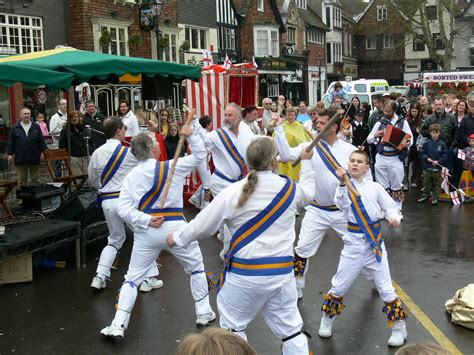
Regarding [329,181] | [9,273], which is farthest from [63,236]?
[329,181]

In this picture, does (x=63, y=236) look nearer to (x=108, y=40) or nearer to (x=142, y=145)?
(x=142, y=145)

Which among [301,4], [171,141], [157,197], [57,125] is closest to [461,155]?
[171,141]

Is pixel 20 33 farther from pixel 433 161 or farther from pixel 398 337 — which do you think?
pixel 398 337

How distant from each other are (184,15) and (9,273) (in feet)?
84.2

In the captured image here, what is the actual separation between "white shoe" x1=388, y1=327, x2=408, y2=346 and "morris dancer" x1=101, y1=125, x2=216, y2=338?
1873 mm

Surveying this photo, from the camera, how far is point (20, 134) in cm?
Answer: 1175

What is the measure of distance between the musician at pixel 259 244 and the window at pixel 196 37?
28332 mm

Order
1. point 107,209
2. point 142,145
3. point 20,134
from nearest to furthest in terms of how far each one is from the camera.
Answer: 1. point 142,145
2. point 107,209
3. point 20,134

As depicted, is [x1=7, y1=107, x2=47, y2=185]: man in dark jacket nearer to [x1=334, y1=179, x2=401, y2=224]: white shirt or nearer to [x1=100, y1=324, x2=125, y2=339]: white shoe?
[x1=100, y1=324, x2=125, y2=339]: white shoe

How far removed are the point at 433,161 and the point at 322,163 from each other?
6.65 m

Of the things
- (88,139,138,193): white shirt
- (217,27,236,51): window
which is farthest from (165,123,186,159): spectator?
(217,27,236,51): window

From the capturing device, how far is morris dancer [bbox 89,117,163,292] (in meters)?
6.99

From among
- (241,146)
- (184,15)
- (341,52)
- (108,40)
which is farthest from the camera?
(341,52)

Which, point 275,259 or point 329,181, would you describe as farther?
point 329,181
